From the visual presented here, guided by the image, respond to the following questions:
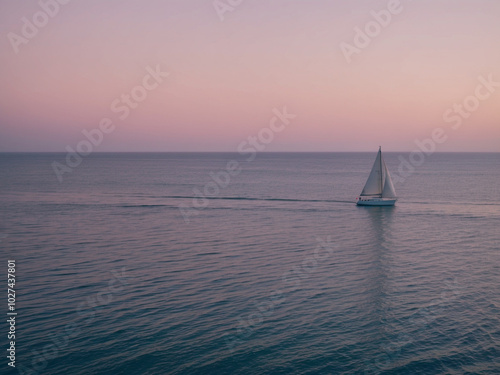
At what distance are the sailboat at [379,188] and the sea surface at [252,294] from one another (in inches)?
511

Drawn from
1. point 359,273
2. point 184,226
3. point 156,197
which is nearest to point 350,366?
point 359,273

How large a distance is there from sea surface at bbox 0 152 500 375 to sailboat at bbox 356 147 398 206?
13.0 meters

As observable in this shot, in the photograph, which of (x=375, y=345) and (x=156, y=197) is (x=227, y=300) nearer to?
(x=375, y=345)

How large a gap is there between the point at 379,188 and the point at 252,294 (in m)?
62.2

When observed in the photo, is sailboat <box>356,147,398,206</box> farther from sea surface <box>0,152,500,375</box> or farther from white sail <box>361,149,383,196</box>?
sea surface <box>0,152,500,375</box>

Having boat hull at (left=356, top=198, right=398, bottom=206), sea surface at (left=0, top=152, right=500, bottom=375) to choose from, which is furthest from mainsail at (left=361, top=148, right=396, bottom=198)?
sea surface at (left=0, top=152, right=500, bottom=375)

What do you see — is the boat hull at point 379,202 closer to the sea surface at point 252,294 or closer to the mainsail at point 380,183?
the mainsail at point 380,183

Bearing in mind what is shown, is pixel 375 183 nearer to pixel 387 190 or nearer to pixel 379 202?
pixel 387 190

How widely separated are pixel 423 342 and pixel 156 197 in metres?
82.5

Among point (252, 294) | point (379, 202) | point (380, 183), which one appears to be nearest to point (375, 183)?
point (380, 183)

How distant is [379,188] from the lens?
301ft

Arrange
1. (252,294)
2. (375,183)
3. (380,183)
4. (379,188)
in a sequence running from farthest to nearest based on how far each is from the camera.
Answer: (375,183) < (379,188) < (380,183) < (252,294)

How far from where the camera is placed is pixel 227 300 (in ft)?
116

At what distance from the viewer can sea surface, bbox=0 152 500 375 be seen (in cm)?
2661
